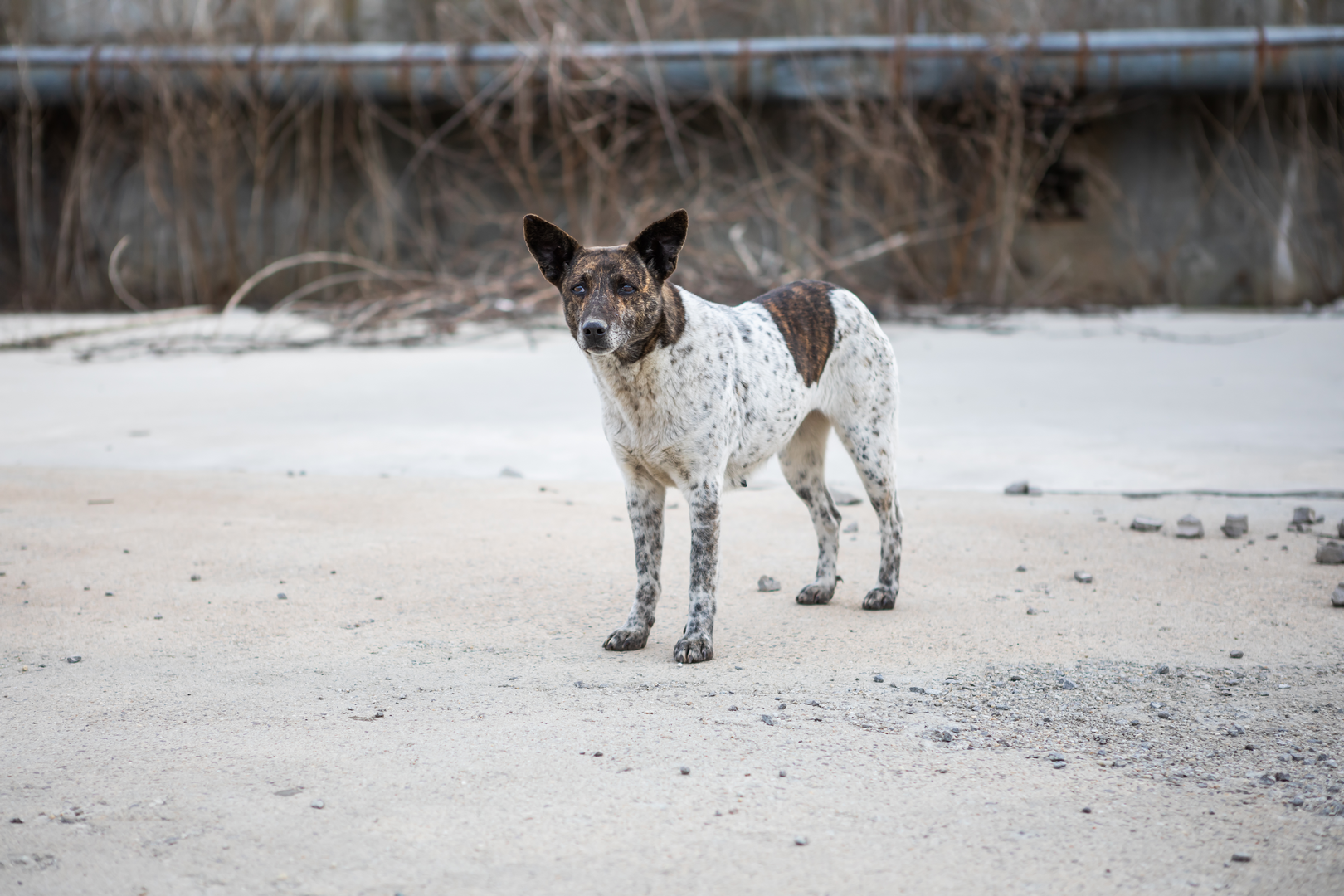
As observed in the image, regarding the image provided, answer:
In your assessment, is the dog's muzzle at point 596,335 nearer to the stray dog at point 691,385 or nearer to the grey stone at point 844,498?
the stray dog at point 691,385

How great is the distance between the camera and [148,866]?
238 centimetres

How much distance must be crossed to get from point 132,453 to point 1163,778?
6.10 meters

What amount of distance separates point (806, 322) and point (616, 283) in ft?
3.23

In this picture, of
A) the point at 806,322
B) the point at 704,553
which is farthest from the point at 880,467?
the point at 704,553

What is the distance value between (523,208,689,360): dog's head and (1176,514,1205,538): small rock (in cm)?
266

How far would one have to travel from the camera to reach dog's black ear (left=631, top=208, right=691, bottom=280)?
372cm

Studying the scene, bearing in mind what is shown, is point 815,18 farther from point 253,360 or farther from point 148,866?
point 148,866

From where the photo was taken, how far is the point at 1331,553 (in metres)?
4.69

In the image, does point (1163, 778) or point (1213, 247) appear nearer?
point (1163, 778)

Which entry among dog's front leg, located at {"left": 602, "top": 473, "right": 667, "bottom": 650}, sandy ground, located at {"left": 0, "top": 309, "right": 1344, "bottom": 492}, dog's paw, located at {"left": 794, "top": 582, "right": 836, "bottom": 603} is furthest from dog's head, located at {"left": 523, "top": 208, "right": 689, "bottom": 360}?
sandy ground, located at {"left": 0, "top": 309, "right": 1344, "bottom": 492}

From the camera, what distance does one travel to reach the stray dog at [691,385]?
3.69m

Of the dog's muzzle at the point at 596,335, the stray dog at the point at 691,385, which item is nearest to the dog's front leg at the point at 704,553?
the stray dog at the point at 691,385

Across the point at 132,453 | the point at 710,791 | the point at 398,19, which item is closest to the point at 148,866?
the point at 710,791

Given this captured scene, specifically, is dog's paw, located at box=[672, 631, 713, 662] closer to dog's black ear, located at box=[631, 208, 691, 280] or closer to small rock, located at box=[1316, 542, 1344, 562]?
dog's black ear, located at box=[631, 208, 691, 280]
